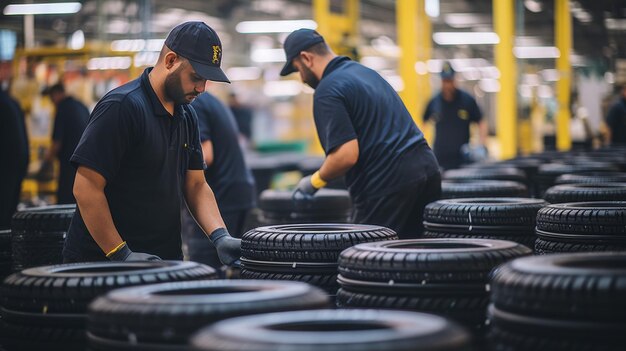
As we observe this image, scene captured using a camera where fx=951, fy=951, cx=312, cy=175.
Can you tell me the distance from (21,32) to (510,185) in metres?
12.0

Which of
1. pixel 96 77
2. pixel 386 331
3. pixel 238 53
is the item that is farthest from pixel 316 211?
pixel 238 53

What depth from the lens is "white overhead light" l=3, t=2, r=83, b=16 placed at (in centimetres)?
1619

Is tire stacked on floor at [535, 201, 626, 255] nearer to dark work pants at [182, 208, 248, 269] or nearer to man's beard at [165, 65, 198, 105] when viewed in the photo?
man's beard at [165, 65, 198, 105]

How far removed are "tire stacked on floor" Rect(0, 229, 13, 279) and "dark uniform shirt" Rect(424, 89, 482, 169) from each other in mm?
6910

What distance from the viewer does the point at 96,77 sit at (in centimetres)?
1284

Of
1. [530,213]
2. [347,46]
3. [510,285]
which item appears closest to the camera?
[510,285]

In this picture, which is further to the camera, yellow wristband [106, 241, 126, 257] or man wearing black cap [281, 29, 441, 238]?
man wearing black cap [281, 29, 441, 238]

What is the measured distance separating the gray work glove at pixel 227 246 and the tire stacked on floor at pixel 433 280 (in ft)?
3.48

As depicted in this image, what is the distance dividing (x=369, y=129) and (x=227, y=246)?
4.54 feet

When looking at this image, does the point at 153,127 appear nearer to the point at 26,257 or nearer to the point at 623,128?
the point at 26,257

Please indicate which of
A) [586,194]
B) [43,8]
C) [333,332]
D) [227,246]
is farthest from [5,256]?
[43,8]

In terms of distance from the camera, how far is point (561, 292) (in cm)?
233

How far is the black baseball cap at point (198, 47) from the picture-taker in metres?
3.80

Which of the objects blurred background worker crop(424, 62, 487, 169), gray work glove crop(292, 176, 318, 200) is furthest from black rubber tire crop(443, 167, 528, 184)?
blurred background worker crop(424, 62, 487, 169)
